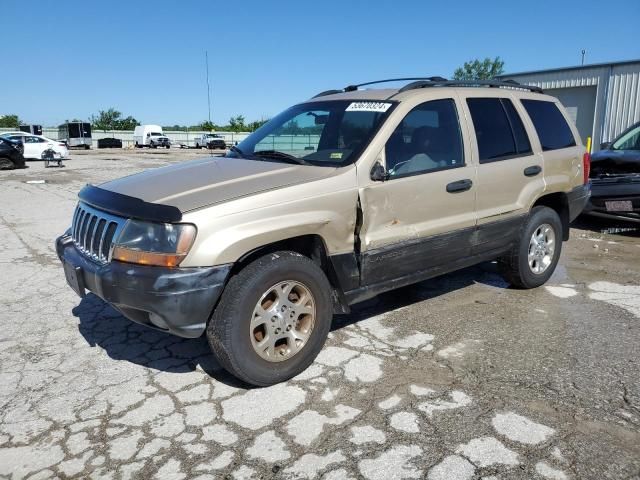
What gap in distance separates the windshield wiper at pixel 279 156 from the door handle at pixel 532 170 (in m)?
2.13

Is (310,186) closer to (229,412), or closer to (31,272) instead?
(229,412)

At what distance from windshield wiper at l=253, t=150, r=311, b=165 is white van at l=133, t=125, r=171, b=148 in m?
49.2

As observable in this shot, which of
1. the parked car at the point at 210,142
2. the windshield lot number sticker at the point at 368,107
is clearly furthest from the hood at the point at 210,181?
the parked car at the point at 210,142

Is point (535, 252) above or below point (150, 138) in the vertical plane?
below

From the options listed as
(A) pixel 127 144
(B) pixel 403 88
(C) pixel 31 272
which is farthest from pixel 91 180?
(A) pixel 127 144

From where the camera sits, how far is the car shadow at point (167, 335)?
3.57 metres

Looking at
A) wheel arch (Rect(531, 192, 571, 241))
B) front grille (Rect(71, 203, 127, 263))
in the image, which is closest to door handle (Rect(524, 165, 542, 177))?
wheel arch (Rect(531, 192, 571, 241))

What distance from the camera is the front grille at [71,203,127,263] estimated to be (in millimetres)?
3078

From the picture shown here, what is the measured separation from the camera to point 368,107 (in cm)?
392

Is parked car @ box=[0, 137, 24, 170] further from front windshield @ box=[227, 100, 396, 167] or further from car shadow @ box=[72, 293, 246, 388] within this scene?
front windshield @ box=[227, 100, 396, 167]

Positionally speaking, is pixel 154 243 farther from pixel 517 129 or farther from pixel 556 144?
pixel 556 144

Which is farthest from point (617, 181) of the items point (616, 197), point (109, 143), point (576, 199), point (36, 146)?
point (109, 143)

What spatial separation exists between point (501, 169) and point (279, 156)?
1.88m

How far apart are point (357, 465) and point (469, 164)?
254 centimetres
